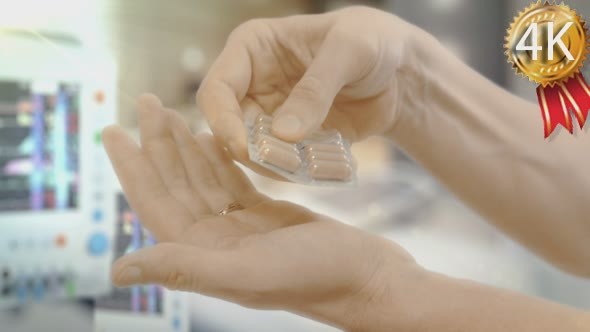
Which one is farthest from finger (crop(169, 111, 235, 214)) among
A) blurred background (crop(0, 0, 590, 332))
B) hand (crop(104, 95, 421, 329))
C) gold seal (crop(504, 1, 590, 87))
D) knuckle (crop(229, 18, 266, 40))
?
gold seal (crop(504, 1, 590, 87))

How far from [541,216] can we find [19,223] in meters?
0.65

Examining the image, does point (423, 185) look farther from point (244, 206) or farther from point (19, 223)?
point (19, 223)

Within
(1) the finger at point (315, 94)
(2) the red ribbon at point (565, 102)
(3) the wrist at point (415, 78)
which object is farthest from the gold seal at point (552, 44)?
(1) the finger at point (315, 94)

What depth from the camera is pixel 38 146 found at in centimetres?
71

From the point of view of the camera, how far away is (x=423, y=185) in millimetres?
952

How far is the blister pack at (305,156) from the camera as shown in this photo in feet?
1.53

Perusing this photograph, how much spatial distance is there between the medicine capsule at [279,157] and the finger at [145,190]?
9 centimetres

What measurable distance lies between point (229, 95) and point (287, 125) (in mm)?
69

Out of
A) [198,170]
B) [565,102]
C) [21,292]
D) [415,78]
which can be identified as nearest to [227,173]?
[198,170]

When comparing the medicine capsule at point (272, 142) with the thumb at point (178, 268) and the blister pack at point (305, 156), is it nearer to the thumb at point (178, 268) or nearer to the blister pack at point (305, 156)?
the blister pack at point (305, 156)

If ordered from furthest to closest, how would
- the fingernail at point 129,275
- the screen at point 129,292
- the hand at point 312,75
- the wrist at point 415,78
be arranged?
1. the screen at point 129,292
2. the wrist at point 415,78
3. the hand at point 312,75
4. the fingernail at point 129,275

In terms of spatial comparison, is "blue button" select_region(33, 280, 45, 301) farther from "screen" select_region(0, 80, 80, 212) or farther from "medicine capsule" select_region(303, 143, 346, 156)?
"medicine capsule" select_region(303, 143, 346, 156)

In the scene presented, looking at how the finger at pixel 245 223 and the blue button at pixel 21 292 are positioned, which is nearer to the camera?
the finger at pixel 245 223

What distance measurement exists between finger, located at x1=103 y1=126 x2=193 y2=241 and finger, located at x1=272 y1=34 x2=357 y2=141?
0.11 meters
